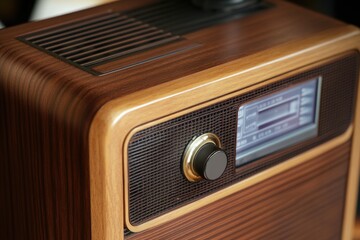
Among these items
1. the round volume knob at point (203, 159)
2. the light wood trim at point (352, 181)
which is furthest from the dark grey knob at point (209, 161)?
the light wood trim at point (352, 181)

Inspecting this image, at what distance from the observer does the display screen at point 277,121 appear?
917mm

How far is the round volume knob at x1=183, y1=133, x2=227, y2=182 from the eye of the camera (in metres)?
0.85

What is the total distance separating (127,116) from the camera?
783 mm

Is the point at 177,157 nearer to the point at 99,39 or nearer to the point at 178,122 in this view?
the point at 178,122

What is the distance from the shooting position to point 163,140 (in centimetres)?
82

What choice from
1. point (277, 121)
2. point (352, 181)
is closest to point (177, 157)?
point (277, 121)

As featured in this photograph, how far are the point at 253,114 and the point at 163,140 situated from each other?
0.47 ft

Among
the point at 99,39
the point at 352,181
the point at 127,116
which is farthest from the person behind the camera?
the point at 352,181

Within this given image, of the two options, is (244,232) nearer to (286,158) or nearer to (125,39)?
(286,158)

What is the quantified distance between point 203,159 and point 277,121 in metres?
0.15

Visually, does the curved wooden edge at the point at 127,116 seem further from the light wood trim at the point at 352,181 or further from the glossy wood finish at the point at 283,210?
the light wood trim at the point at 352,181

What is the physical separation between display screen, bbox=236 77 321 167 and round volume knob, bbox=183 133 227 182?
0.06 metres

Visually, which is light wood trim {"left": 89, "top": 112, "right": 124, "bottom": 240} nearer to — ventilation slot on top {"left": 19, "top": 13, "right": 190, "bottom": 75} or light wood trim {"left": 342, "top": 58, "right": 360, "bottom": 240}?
ventilation slot on top {"left": 19, "top": 13, "right": 190, "bottom": 75}

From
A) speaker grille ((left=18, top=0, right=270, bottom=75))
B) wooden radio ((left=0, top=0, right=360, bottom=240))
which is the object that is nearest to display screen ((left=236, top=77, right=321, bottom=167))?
wooden radio ((left=0, top=0, right=360, bottom=240))
